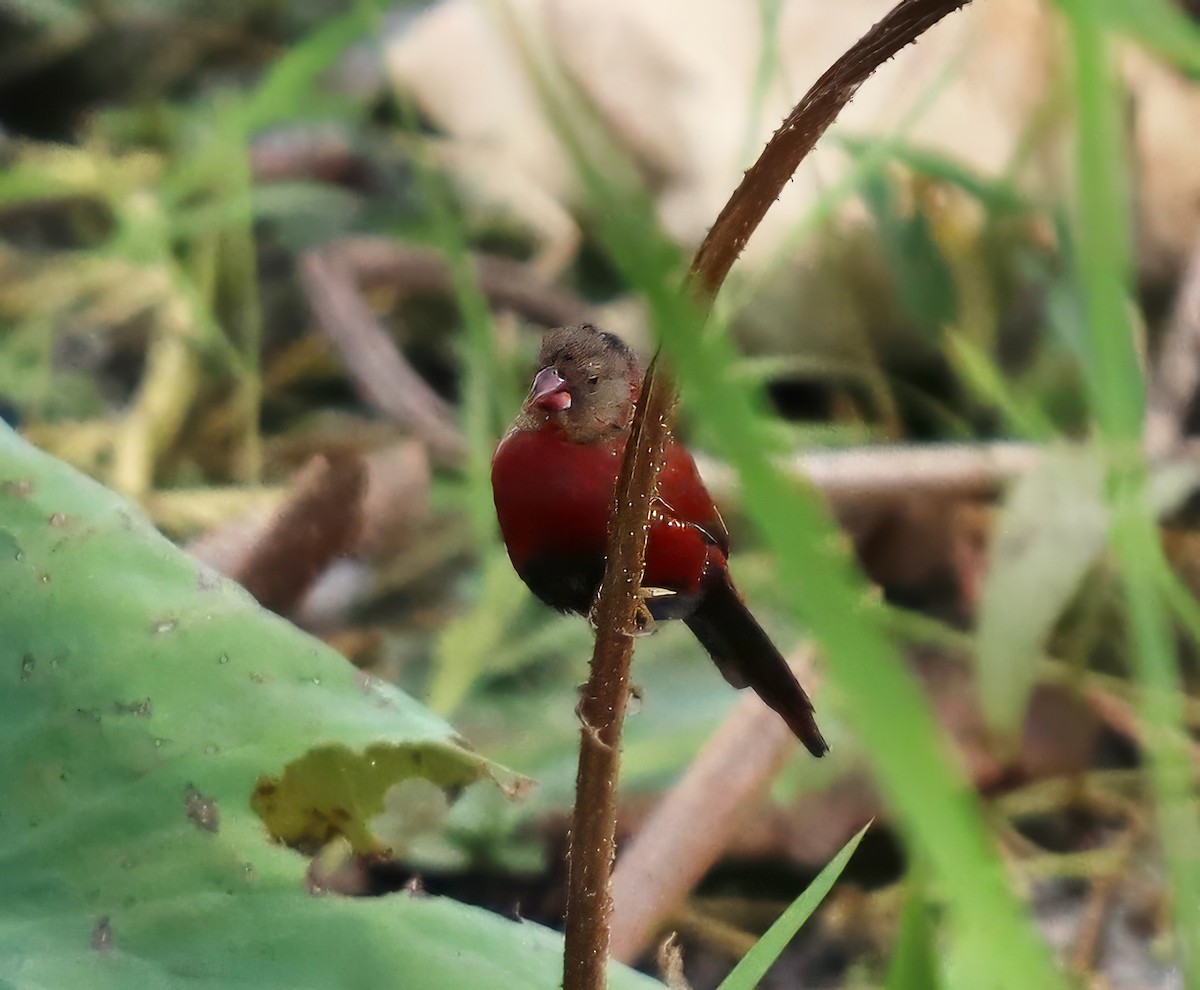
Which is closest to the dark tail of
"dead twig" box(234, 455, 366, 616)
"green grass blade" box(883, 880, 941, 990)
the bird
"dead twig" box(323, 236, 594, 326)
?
the bird

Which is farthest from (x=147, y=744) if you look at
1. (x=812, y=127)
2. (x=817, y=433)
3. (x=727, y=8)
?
(x=727, y=8)

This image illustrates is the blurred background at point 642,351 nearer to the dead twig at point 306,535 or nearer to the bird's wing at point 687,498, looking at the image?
the dead twig at point 306,535

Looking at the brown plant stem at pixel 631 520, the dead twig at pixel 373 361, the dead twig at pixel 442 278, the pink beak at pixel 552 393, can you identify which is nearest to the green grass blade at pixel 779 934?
the brown plant stem at pixel 631 520

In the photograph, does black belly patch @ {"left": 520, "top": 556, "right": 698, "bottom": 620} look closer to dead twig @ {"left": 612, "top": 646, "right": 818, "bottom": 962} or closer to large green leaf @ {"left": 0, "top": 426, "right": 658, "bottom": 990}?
large green leaf @ {"left": 0, "top": 426, "right": 658, "bottom": 990}

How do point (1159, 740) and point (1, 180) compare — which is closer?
point (1159, 740)

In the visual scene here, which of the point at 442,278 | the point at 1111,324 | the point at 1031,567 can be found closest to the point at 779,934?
the point at 1111,324

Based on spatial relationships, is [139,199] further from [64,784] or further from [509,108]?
[64,784]

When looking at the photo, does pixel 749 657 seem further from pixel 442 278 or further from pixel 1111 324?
pixel 442 278

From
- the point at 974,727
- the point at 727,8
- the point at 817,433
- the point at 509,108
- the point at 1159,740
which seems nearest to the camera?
the point at 1159,740
